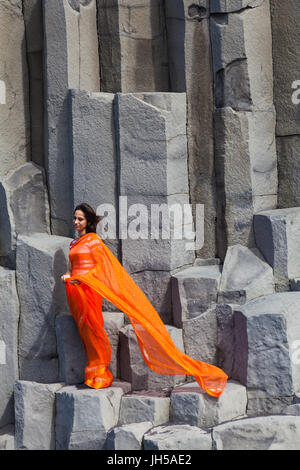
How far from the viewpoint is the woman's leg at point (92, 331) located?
20.6 feet

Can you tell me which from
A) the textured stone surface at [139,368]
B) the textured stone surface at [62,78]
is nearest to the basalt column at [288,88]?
the textured stone surface at [62,78]

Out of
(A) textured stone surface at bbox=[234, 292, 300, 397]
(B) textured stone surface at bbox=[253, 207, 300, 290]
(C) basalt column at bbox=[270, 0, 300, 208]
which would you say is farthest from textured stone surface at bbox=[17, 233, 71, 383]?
(C) basalt column at bbox=[270, 0, 300, 208]

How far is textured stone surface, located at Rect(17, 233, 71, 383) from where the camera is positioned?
6629 millimetres

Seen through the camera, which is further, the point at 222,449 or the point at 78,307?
the point at 78,307

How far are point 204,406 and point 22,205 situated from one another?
2496 mm

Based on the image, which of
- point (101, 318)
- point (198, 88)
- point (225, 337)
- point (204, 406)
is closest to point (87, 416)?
point (101, 318)

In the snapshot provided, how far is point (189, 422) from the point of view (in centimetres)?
598

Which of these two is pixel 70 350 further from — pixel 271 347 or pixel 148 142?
pixel 148 142

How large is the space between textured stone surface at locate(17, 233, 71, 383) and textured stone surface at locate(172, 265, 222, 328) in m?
1.01

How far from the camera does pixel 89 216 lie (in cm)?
645

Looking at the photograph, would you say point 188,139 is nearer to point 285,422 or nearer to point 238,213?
point 238,213

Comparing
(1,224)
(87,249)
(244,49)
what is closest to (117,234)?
(87,249)

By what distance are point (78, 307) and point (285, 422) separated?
1921 mm

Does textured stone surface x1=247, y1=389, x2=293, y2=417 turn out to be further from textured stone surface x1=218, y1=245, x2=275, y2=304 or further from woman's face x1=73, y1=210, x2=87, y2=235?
woman's face x1=73, y1=210, x2=87, y2=235
